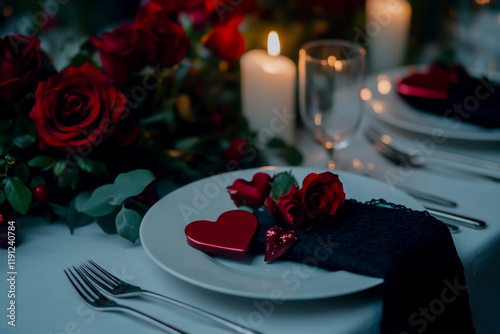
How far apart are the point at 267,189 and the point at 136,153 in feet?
0.83

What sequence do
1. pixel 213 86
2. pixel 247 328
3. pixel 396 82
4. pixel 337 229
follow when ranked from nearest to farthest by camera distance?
1. pixel 247 328
2. pixel 337 229
3. pixel 213 86
4. pixel 396 82

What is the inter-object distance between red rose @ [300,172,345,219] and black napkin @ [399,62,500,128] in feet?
1.66

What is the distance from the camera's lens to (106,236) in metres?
0.73

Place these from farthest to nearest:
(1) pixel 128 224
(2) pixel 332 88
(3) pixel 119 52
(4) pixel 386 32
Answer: (4) pixel 386 32
(2) pixel 332 88
(3) pixel 119 52
(1) pixel 128 224

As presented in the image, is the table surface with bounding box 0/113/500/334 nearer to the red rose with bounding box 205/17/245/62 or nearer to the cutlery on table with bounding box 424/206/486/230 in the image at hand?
the cutlery on table with bounding box 424/206/486/230

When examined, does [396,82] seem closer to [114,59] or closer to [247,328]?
[114,59]

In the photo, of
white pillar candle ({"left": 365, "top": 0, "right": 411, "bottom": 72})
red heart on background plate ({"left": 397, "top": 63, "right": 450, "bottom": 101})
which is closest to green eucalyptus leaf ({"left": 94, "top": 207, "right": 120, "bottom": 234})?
red heart on background plate ({"left": 397, "top": 63, "right": 450, "bottom": 101})

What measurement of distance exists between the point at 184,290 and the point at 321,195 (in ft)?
0.67

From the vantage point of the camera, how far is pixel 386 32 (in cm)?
154

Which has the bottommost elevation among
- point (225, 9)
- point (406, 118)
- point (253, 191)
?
point (406, 118)

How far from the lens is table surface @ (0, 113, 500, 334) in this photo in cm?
54

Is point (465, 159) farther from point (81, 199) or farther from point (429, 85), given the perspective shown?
point (81, 199)

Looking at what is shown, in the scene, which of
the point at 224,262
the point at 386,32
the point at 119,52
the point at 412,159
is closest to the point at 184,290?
the point at 224,262

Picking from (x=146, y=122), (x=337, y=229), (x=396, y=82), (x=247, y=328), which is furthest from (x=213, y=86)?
(x=247, y=328)
